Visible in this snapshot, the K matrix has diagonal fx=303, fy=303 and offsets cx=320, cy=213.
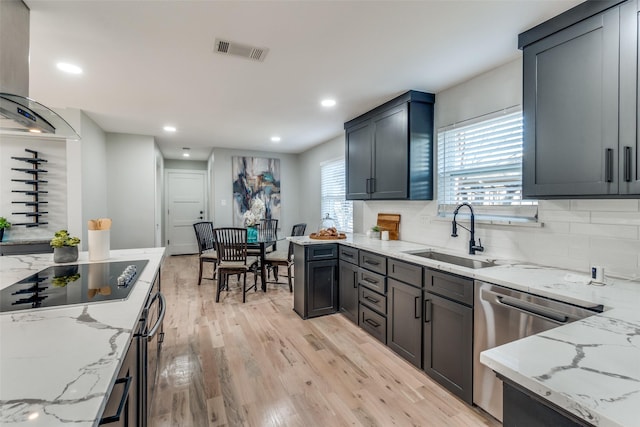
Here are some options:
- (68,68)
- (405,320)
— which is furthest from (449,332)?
(68,68)

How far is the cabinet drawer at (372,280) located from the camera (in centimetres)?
276

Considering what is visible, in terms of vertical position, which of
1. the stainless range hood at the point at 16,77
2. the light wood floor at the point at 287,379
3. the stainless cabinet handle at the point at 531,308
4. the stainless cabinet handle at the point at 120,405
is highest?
the stainless range hood at the point at 16,77

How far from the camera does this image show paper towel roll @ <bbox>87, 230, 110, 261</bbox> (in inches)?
83.3

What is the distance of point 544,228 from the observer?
Answer: 2.13 m

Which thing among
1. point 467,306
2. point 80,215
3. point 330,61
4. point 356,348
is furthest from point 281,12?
point 80,215

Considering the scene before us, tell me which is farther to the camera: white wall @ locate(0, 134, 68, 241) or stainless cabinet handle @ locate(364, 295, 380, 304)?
white wall @ locate(0, 134, 68, 241)

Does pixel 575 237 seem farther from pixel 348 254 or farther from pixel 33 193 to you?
pixel 33 193

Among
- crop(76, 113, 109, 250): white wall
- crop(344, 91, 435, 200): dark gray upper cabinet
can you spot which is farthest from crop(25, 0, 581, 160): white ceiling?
crop(76, 113, 109, 250): white wall

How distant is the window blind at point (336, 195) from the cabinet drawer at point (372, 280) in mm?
1776

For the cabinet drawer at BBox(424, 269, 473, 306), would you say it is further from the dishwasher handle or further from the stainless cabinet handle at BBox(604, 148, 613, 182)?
the stainless cabinet handle at BBox(604, 148, 613, 182)

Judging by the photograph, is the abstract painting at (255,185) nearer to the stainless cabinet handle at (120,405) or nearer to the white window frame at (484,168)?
the white window frame at (484,168)

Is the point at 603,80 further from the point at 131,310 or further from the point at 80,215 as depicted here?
the point at 80,215

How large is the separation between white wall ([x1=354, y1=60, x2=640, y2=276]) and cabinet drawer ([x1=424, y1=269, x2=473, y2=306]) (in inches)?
24.8

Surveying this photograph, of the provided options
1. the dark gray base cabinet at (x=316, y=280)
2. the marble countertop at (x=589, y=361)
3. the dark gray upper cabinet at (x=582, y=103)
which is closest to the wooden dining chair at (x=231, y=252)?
the dark gray base cabinet at (x=316, y=280)
